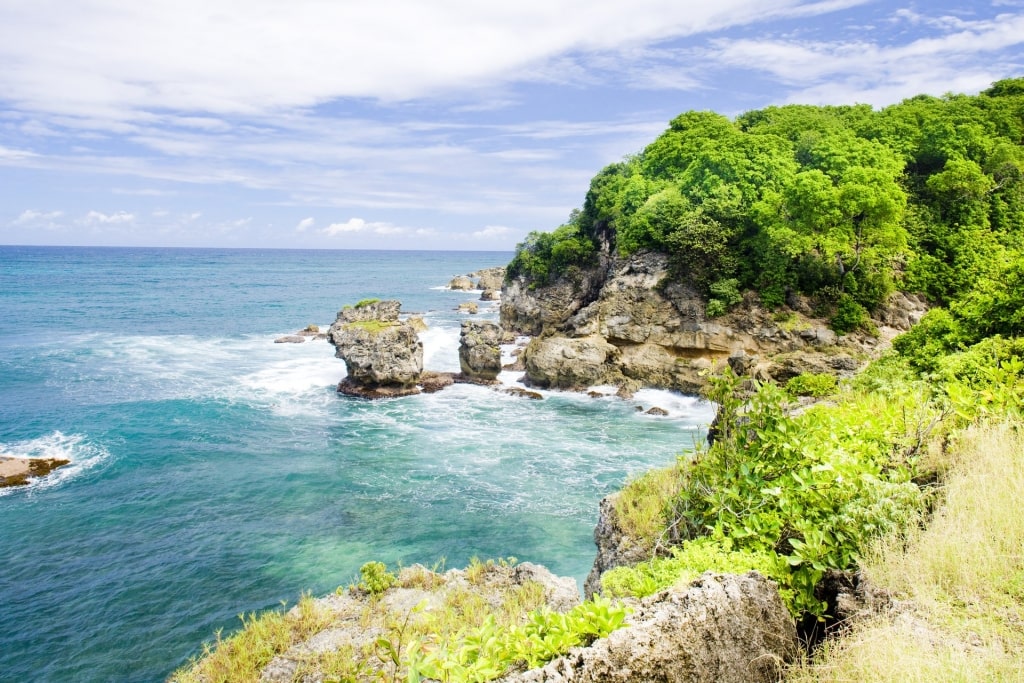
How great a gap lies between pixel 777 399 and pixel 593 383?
102ft

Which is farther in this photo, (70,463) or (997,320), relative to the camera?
(70,463)

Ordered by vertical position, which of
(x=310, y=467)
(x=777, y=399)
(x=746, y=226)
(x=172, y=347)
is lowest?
(x=310, y=467)

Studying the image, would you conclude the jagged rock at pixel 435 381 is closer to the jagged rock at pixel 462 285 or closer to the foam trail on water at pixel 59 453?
the foam trail on water at pixel 59 453

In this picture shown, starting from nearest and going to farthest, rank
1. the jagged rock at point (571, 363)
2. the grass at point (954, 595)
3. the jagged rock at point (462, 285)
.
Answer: the grass at point (954, 595), the jagged rock at point (571, 363), the jagged rock at point (462, 285)

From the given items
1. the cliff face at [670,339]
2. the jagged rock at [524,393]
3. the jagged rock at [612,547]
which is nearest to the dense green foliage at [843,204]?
the cliff face at [670,339]

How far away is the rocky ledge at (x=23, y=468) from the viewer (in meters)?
25.1

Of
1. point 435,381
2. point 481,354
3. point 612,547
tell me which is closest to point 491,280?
point 481,354

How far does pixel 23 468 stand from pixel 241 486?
10.5m

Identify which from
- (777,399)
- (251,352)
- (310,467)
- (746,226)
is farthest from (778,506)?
(251,352)

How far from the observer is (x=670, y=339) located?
128ft

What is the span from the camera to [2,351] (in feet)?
167

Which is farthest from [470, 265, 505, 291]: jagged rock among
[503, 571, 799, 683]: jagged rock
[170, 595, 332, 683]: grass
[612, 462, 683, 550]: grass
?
[503, 571, 799, 683]: jagged rock

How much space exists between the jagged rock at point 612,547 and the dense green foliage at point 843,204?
29047mm

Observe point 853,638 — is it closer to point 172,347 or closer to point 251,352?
point 251,352
